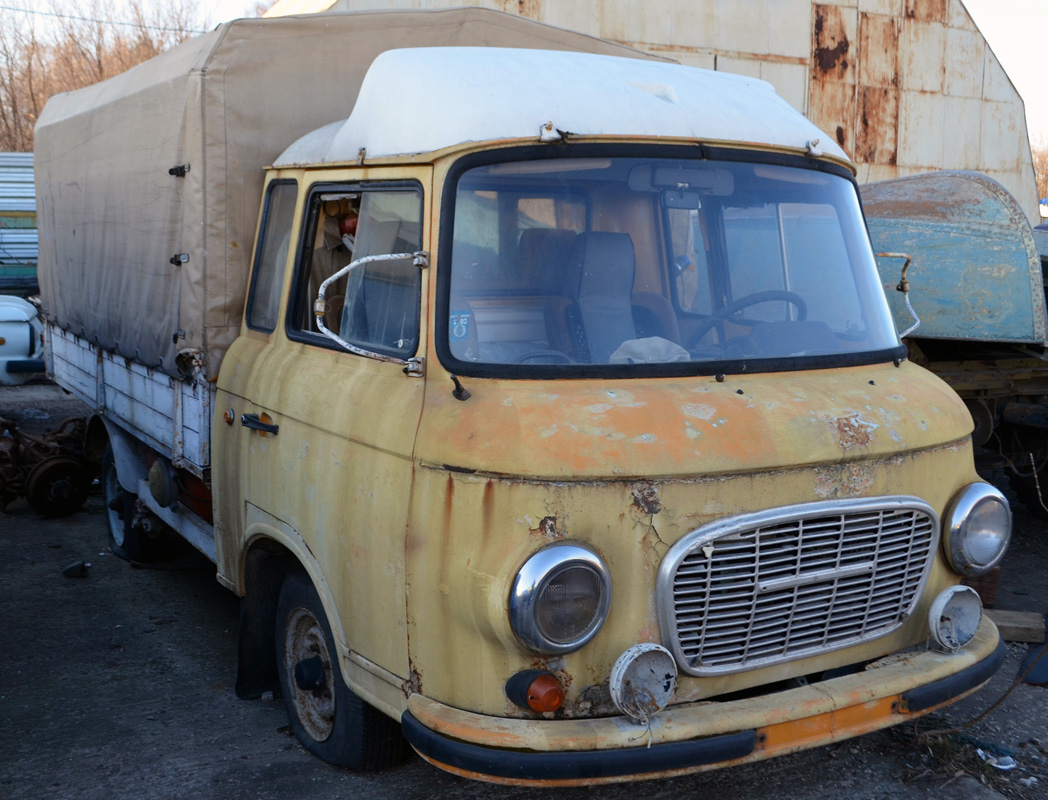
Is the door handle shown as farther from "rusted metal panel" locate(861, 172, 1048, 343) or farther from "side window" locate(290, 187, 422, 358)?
"rusted metal panel" locate(861, 172, 1048, 343)

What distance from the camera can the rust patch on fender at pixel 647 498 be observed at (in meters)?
2.69

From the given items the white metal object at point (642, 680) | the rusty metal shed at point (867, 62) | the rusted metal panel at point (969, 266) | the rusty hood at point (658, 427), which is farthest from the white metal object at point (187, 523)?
the rusty metal shed at point (867, 62)

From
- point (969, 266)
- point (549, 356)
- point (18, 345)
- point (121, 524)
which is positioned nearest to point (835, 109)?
point (969, 266)

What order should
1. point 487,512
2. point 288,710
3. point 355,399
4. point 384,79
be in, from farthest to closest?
point 288,710 < point 384,79 < point 355,399 < point 487,512

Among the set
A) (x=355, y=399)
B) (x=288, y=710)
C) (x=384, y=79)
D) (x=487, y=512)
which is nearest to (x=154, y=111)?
(x=384, y=79)

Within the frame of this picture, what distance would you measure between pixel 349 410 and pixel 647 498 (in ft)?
3.44

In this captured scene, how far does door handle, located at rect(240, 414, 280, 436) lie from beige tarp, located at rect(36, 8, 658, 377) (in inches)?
21.4

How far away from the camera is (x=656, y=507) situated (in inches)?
106

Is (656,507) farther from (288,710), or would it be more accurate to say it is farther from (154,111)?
(154,111)

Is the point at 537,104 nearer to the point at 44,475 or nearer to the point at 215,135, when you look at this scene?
the point at 215,135

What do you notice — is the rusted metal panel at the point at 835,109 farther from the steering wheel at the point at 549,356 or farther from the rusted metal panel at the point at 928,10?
the steering wheel at the point at 549,356

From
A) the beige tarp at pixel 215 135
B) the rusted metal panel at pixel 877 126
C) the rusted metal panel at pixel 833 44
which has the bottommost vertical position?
the beige tarp at pixel 215 135

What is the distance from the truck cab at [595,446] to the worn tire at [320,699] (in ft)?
0.05

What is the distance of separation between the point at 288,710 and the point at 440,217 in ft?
6.58
